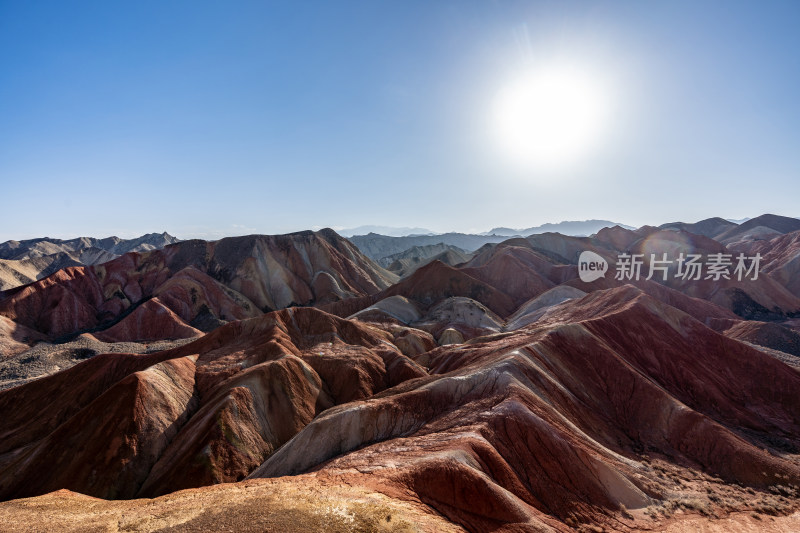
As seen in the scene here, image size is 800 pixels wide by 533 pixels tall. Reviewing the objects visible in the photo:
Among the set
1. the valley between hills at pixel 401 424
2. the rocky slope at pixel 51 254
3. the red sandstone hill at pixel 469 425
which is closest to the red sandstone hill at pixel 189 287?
the valley between hills at pixel 401 424

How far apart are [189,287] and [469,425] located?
8619 centimetres

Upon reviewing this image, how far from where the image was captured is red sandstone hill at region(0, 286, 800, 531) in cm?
1955

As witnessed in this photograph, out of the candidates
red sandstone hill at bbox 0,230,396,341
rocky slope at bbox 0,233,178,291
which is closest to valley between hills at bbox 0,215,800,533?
red sandstone hill at bbox 0,230,396,341

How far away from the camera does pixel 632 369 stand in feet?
117

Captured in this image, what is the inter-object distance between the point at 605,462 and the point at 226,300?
89.0m

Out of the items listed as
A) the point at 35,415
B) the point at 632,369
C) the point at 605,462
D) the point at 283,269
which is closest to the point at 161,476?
the point at 35,415

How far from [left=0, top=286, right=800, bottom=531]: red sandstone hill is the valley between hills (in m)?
0.15

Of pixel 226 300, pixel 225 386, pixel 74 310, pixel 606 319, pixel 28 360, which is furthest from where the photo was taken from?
pixel 226 300

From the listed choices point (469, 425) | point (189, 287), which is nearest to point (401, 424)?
point (469, 425)

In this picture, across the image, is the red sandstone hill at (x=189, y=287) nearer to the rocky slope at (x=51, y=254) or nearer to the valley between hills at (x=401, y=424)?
the valley between hills at (x=401, y=424)

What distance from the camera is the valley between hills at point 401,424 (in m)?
15.3

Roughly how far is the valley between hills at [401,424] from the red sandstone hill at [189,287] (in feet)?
5.73

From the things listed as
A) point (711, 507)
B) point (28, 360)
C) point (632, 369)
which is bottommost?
point (28, 360)

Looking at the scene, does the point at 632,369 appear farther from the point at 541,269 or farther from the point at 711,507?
the point at 541,269
